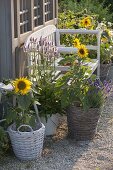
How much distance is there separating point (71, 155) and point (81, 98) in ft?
1.90

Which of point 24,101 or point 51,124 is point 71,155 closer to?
point 51,124

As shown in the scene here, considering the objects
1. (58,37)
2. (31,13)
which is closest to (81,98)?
(31,13)

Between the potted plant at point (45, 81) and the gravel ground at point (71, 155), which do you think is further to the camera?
the potted plant at point (45, 81)

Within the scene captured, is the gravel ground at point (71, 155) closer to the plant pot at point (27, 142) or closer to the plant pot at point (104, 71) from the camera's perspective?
the plant pot at point (27, 142)

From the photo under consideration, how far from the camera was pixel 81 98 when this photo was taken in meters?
4.54

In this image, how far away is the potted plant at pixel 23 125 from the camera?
13.6 feet

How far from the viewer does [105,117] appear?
221 inches

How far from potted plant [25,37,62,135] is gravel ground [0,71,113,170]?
8.6 inches

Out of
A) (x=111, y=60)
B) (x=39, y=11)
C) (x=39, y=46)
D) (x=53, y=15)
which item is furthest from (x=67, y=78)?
(x=111, y=60)

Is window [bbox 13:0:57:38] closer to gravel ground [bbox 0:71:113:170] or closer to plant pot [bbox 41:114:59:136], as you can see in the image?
plant pot [bbox 41:114:59:136]

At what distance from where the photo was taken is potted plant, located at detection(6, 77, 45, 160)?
13.6 ft

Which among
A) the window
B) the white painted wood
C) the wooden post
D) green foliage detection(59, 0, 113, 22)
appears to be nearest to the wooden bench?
the white painted wood

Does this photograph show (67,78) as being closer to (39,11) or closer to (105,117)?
(105,117)

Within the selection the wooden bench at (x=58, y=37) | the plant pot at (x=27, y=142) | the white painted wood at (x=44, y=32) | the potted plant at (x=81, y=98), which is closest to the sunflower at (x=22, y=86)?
the plant pot at (x=27, y=142)
